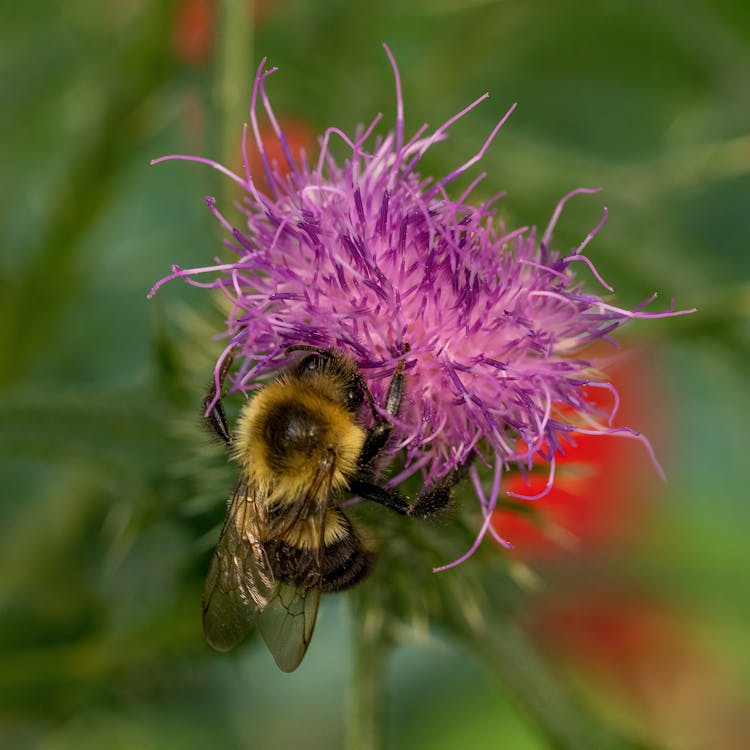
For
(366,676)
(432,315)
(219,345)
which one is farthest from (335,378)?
(366,676)

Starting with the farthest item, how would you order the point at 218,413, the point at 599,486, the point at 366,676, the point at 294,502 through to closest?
1. the point at 599,486
2. the point at 366,676
3. the point at 218,413
4. the point at 294,502

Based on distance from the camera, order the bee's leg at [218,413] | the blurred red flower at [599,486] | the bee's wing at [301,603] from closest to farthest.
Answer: the bee's wing at [301,603] → the bee's leg at [218,413] → the blurred red flower at [599,486]

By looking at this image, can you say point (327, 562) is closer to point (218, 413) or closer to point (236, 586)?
point (236, 586)

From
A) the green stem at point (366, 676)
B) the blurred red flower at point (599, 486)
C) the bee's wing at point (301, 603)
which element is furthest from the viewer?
the blurred red flower at point (599, 486)

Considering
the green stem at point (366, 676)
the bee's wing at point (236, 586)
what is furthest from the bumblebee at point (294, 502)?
the green stem at point (366, 676)

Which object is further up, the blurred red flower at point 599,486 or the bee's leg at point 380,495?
the bee's leg at point 380,495

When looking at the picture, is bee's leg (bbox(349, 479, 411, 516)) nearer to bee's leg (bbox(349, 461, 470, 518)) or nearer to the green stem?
bee's leg (bbox(349, 461, 470, 518))

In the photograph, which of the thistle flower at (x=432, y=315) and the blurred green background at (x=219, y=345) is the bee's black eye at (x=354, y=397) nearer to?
the thistle flower at (x=432, y=315)
